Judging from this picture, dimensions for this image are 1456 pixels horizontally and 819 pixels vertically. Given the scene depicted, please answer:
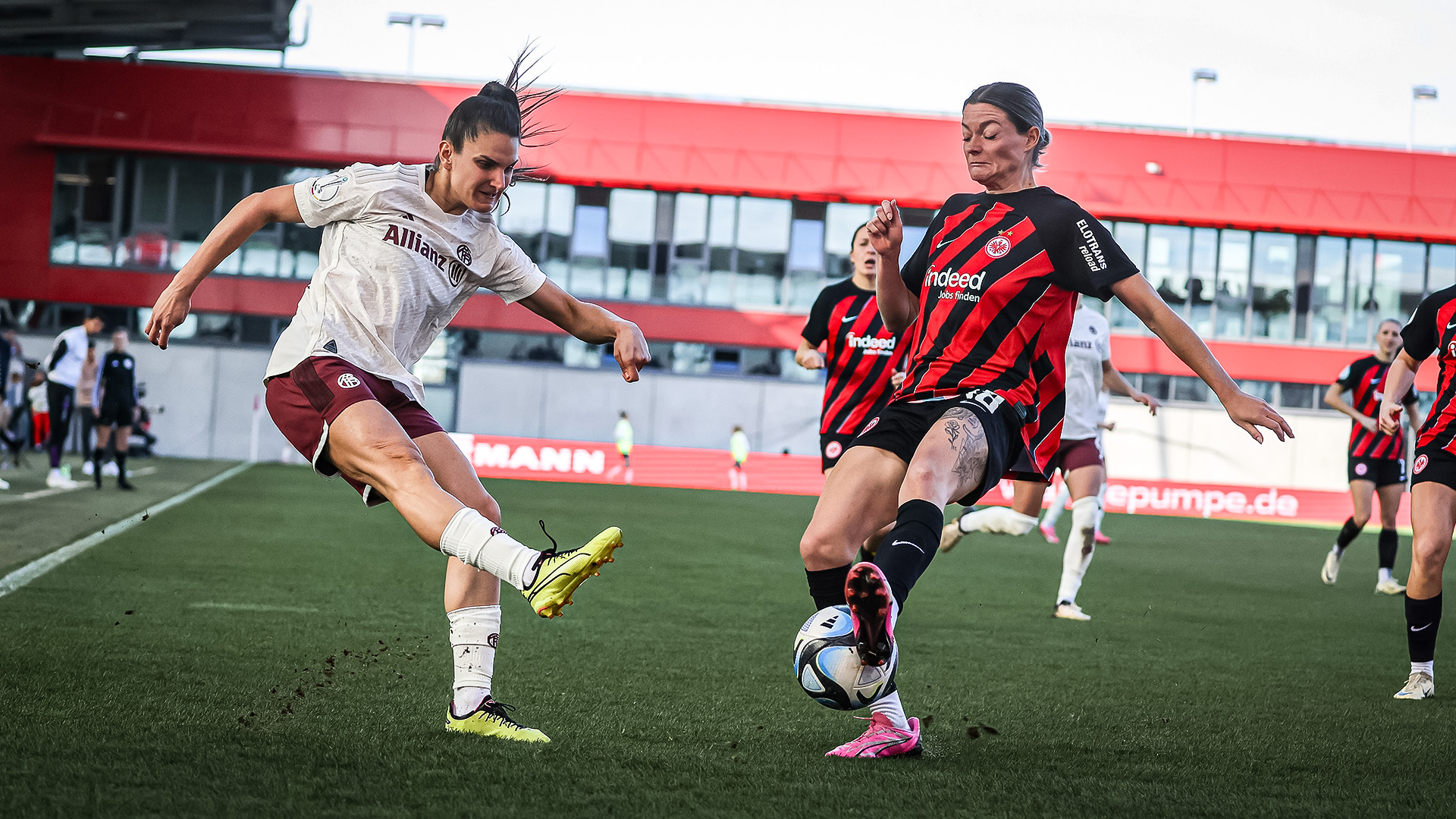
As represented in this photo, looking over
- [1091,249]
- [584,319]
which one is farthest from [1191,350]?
[584,319]

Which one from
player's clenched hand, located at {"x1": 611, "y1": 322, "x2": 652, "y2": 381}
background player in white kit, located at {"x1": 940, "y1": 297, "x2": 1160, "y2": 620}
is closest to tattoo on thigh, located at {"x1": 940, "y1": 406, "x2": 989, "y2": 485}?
player's clenched hand, located at {"x1": 611, "y1": 322, "x2": 652, "y2": 381}

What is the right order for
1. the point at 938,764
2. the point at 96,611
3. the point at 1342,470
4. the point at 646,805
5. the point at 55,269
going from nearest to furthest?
the point at 646,805, the point at 938,764, the point at 96,611, the point at 55,269, the point at 1342,470

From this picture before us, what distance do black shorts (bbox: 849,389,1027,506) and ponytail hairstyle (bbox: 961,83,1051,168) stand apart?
90 cm

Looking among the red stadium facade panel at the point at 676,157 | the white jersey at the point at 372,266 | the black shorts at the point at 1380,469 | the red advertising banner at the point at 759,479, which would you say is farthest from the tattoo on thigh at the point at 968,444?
the red stadium facade panel at the point at 676,157

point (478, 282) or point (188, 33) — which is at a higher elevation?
point (188, 33)

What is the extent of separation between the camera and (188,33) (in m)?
33.6

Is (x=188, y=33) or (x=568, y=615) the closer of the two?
(x=568, y=615)

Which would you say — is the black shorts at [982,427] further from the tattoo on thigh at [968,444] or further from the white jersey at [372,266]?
the white jersey at [372,266]

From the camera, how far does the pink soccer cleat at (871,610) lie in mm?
3168

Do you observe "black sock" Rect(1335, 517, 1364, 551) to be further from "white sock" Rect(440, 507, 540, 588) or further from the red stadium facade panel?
the red stadium facade panel

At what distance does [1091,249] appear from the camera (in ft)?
12.9

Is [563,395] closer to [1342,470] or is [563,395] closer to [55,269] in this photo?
[55,269]

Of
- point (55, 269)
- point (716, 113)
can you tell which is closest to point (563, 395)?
point (716, 113)

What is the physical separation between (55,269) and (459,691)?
103 feet
